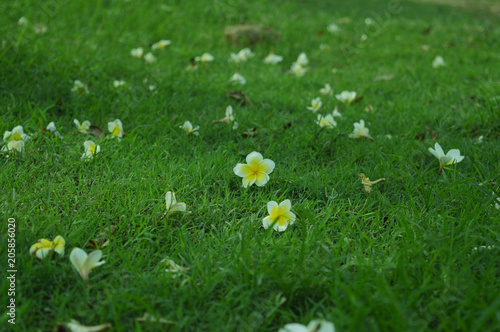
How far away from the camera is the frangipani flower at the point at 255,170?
76.2 inches

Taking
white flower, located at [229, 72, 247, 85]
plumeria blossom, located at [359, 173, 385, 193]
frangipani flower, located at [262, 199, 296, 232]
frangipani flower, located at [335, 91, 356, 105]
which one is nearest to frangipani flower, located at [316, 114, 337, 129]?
plumeria blossom, located at [359, 173, 385, 193]

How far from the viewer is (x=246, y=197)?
1.95 m

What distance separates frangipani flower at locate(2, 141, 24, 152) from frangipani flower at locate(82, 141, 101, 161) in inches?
11.8

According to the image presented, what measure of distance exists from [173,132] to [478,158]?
1766 millimetres

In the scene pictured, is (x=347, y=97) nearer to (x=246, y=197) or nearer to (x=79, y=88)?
(x=246, y=197)

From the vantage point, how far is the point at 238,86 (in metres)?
3.53

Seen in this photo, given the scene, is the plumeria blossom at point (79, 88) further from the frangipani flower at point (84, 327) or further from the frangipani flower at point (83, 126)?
the frangipani flower at point (84, 327)

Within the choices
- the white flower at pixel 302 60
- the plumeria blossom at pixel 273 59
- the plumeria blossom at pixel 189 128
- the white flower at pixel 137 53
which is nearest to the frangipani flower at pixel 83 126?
the plumeria blossom at pixel 189 128

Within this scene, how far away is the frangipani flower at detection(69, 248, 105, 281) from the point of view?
1.38 meters

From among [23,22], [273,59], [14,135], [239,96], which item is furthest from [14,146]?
[273,59]

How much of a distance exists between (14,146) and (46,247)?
89cm

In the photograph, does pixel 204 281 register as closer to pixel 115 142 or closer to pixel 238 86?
pixel 115 142

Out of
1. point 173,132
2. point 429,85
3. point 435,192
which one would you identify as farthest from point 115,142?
point 429,85

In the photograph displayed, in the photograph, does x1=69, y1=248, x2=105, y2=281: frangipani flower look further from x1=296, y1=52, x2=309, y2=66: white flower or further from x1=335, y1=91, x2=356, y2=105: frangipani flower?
x1=296, y1=52, x2=309, y2=66: white flower
